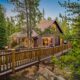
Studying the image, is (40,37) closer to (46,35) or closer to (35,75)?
(46,35)

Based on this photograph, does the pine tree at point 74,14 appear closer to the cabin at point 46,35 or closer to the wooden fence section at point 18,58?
the wooden fence section at point 18,58

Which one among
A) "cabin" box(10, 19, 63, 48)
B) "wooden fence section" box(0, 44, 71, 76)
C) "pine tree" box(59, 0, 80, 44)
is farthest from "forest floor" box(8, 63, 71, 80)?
"cabin" box(10, 19, 63, 48)

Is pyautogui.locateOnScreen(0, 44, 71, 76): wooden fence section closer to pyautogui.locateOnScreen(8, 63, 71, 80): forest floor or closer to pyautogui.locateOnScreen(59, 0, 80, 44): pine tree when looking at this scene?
pyautogui.locateOnScreen(8, 63, 71, 80): forest floor

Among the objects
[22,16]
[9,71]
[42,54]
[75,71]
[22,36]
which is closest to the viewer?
[75,71]

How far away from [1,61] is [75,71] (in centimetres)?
423

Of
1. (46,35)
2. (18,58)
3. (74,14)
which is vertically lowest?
(18,58)

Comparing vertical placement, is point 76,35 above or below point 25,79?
above

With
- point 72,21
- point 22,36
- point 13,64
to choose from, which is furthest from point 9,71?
point 22,36

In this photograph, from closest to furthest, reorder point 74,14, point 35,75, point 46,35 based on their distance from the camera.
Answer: point 74,14 → point 35,75 → point 46,35

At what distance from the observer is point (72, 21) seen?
1294cm

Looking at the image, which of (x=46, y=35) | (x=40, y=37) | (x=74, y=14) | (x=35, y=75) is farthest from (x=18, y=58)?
(x=46, y=35)

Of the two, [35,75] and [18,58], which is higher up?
[18,58]

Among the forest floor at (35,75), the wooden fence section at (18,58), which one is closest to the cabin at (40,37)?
the wooden fence section at (18,58)

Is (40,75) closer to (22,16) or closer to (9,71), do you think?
(9,71)
